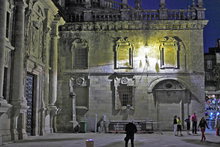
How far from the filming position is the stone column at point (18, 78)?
16219mm

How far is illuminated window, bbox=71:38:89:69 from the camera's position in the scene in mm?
25000

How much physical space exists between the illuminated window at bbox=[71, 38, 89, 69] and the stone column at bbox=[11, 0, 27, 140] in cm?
821

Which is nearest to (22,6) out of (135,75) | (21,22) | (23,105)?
(21,22)

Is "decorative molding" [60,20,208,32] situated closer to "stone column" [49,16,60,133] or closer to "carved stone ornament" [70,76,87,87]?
"stone column" [49,16,60,133]

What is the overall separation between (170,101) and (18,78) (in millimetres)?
12232

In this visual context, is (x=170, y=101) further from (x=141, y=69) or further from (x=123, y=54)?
(x=123, y=54)

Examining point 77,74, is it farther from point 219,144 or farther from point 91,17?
point 219,144

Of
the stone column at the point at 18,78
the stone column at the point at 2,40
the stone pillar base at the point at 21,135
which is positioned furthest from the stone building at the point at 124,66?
the stone column at the point at 2,40

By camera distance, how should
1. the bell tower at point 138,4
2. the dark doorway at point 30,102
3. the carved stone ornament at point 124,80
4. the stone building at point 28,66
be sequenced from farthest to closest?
1. the bell tower at point 138,4
2. the carved stone ornament at point 124,80
3. the dark doorway at point 30,102
4. the stone building at point 28,66

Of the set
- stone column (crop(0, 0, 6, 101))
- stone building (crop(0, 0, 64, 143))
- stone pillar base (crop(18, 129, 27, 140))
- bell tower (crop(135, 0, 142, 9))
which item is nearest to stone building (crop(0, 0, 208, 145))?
stone building (crop(0, 0, 64, 143))

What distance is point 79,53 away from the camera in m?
25.1

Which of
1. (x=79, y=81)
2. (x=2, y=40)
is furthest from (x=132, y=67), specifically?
(x=2, y=40)

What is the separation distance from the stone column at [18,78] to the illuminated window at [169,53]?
11348 mm

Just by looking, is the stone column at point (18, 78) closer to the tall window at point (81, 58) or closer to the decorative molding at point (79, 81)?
the decorative molding at point (79, 81)
